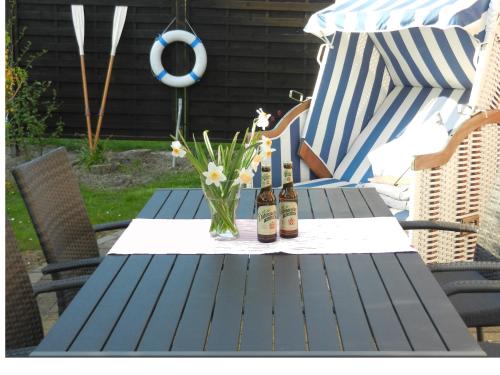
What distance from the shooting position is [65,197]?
2773 mm

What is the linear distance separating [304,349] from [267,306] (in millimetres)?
255

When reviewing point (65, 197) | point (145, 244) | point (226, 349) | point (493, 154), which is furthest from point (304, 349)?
point (493, 154)

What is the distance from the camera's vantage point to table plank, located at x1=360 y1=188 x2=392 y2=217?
9.02ft

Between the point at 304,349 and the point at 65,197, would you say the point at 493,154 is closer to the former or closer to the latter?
the point at 65,197

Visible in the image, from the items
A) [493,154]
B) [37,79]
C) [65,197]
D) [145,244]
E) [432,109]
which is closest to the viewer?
[145,244]

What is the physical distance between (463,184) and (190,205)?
1244 mm

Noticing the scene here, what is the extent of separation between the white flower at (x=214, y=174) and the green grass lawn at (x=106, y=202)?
103 inches

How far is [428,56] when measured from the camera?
15.0 ft

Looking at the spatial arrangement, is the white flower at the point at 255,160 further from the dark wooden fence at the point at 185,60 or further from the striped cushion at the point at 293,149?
the dark wooden fence at the point at 185,60

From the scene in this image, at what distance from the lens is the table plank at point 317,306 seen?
162 cm

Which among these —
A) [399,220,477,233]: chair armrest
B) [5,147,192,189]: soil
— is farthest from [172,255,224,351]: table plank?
[5,147,192,189]: soil

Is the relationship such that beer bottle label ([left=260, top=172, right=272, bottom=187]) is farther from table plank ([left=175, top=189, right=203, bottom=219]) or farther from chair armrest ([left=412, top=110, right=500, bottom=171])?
chair armrest ([left=412, top=110, right=500, bottom=171])

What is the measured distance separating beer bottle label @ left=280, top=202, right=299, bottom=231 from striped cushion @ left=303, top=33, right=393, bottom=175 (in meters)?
2.38

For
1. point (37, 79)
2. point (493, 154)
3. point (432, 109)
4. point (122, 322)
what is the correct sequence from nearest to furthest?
point (122, 322) < point (493, 154) < point (432, 109) < point (37, 79)
